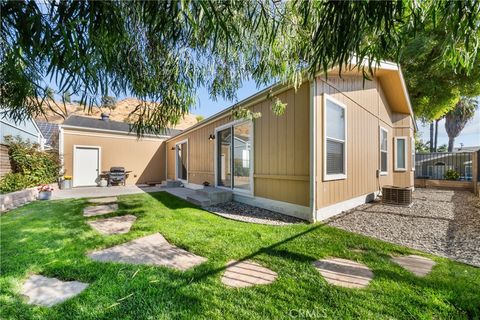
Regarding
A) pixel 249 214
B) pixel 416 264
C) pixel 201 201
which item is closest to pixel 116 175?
pixel 201 201

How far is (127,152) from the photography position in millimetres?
13070

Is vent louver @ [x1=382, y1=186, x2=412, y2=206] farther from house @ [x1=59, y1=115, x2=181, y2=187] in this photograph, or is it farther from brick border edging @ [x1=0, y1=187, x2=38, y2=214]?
house @ [x1=59, y1=115, x2=181, y2=187]

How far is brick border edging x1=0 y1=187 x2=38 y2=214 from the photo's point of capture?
545 centimetres

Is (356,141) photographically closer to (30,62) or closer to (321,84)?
(321,84)

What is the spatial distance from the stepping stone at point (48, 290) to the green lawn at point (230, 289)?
2.6 inches

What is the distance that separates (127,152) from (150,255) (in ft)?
38.7

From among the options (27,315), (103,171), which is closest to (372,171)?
(27,315)

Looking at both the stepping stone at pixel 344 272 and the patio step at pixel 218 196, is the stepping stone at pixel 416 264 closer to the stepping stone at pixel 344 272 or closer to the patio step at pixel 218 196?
the stepping stone at pixel 344 272

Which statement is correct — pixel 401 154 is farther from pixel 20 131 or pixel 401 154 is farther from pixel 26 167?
pixel 20 131

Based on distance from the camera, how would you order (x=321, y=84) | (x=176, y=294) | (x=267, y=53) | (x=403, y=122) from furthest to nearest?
(x=403, y=122)
(x=321, y=84)
(x=267, y=53)
(x=176, y=294)

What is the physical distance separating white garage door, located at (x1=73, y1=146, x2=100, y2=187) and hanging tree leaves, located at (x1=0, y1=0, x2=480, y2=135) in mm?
10347

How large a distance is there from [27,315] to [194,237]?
76.3 inches

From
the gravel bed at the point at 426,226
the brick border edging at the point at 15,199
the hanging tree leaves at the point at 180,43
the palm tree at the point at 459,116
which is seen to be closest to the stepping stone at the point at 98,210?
the brick border edging at the point at 15,199

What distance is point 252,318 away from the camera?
1.65m
